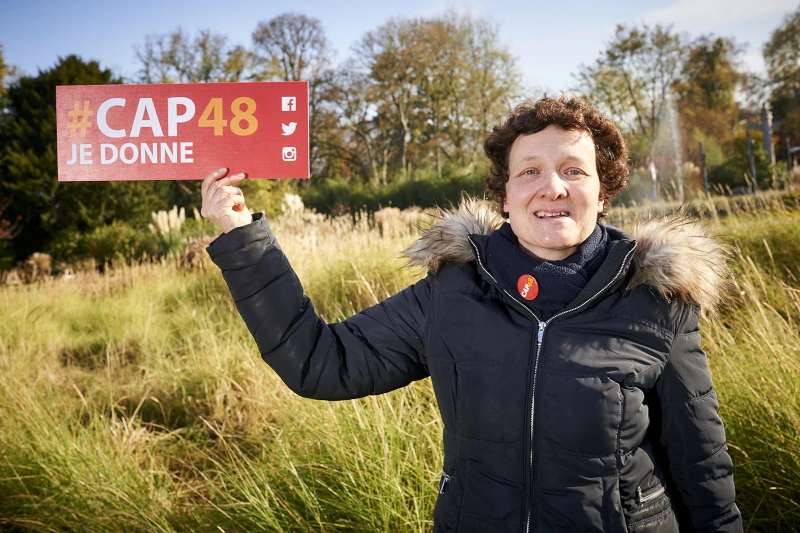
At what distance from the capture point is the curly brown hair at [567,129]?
1.52 metres

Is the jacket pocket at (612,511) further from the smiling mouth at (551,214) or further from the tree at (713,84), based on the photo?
the tree at (713,84)

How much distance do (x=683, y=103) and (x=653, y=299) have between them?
2589 centimetres

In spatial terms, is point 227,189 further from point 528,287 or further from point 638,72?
point 638,72

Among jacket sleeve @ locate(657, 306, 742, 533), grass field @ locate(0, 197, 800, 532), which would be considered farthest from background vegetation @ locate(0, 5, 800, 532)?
jacket sleeve @ locate(657, 306, 742, 533)

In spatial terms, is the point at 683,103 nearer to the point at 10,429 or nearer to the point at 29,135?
the point at 29,135

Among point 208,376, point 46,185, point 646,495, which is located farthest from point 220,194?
point 46,185

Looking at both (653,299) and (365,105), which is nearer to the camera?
(653,299)

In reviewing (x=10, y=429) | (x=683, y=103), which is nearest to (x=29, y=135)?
(x=10, y=429)

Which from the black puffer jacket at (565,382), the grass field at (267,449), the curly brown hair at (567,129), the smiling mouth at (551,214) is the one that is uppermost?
the curly brown hair at (567,129)

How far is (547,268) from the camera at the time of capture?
1.44 m

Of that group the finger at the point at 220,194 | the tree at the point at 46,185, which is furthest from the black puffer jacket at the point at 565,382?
the tree at the point at 46,185

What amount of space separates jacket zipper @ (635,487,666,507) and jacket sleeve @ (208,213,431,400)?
1.96 feet

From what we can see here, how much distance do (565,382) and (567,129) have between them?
62cm

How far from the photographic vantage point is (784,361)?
2.35 m
